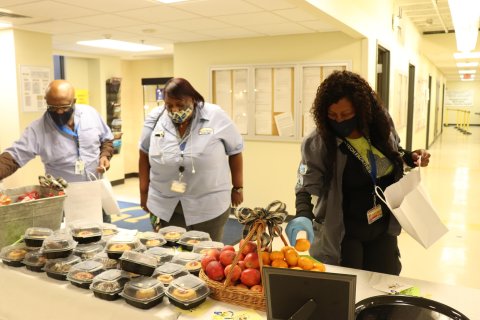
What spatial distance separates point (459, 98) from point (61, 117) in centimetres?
2885

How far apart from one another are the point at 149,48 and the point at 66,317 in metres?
5.75

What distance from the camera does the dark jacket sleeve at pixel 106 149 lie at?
10.8ft

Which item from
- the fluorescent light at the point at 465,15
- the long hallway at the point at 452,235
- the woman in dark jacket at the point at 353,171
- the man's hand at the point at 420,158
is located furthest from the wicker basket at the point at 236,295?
the fluorescent light at the point at 465,15

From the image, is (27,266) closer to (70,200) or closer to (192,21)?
(70,200)

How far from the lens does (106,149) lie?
131 inches

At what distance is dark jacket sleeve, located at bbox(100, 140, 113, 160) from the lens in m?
3.30

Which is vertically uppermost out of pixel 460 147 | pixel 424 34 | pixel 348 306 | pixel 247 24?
pixel 424 34

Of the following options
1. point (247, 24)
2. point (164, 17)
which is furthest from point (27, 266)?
point (247, 24)

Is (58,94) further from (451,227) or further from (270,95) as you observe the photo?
(451,227)

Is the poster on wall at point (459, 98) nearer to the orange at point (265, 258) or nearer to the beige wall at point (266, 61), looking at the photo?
the beige wall at point (266, 61)

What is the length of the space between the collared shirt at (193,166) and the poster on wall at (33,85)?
2.88 m

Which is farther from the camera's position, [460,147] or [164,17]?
[460,147]

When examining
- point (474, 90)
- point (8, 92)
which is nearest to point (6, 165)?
point (8, 92)

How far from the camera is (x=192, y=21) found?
4.53 m
